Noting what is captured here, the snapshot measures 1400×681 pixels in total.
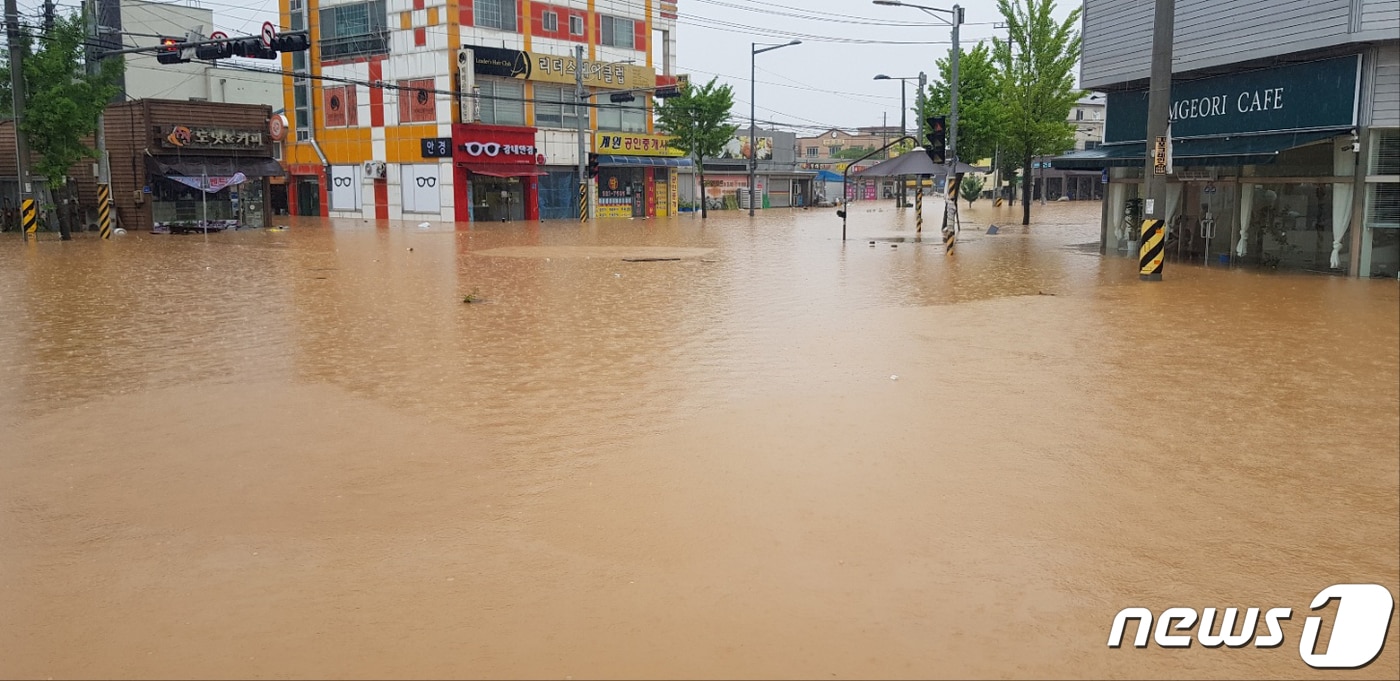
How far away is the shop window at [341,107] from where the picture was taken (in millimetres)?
57406

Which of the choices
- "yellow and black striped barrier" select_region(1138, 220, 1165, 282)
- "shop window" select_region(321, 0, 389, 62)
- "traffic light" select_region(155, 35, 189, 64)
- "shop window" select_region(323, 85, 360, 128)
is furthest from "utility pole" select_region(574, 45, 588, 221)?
"yellow and black striped barrier" select_region(1138, 220, 1165, 282)

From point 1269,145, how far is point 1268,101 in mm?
1001

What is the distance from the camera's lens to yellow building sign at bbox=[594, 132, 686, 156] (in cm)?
6138

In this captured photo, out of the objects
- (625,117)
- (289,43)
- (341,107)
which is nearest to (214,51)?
(289,43)

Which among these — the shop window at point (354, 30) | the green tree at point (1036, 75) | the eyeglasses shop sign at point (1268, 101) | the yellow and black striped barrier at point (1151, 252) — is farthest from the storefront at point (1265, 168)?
the shop window at point (354, 30)

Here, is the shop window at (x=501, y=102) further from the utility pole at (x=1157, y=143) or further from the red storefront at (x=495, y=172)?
the utility pole at (x=1157, y=143)

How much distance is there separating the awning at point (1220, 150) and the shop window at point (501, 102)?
3313 centimetres

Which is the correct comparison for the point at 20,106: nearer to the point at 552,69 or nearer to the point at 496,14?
the point at 496,14

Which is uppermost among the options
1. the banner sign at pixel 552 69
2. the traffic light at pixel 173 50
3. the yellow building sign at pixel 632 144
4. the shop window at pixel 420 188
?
the banner sign at pixel 552 69

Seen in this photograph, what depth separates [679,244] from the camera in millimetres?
34812

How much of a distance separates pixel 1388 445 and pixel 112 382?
1143 centimetres

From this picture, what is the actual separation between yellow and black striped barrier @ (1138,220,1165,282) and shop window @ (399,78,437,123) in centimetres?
4016

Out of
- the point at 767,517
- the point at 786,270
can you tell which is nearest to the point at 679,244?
the point at 786,270

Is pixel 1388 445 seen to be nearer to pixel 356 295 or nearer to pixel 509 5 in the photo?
pixel 356 295
